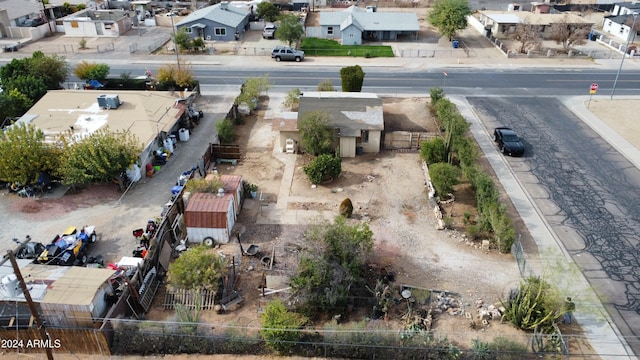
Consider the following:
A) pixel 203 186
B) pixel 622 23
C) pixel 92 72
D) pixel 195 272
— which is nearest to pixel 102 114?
pixel 92 72

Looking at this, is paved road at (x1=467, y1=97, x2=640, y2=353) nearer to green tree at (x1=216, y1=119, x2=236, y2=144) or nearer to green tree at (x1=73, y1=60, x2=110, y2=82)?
green tree at (x1=216, y1=119, x2=236, y2=144)

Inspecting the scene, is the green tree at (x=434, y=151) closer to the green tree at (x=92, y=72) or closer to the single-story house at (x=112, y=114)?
the single-story house at (x=112, y=114)

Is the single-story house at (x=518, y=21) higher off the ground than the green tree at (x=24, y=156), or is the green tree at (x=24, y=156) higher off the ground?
the single-story house at (x=518, y=21)

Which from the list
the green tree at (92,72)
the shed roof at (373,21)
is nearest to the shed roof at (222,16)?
the shed roof at (373,21)

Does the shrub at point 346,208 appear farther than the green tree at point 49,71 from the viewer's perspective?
No

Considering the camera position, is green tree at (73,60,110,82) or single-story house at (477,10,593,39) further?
single-story house at (477,10,593,39)

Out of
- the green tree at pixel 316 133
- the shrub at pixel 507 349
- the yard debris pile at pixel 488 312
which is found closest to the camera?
the shrub at pixel 507 349

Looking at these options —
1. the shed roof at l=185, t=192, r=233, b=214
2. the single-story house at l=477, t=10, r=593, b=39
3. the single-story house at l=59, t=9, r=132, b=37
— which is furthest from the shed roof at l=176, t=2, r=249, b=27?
the shed roof at l=185, t=192, r=233, b=214
